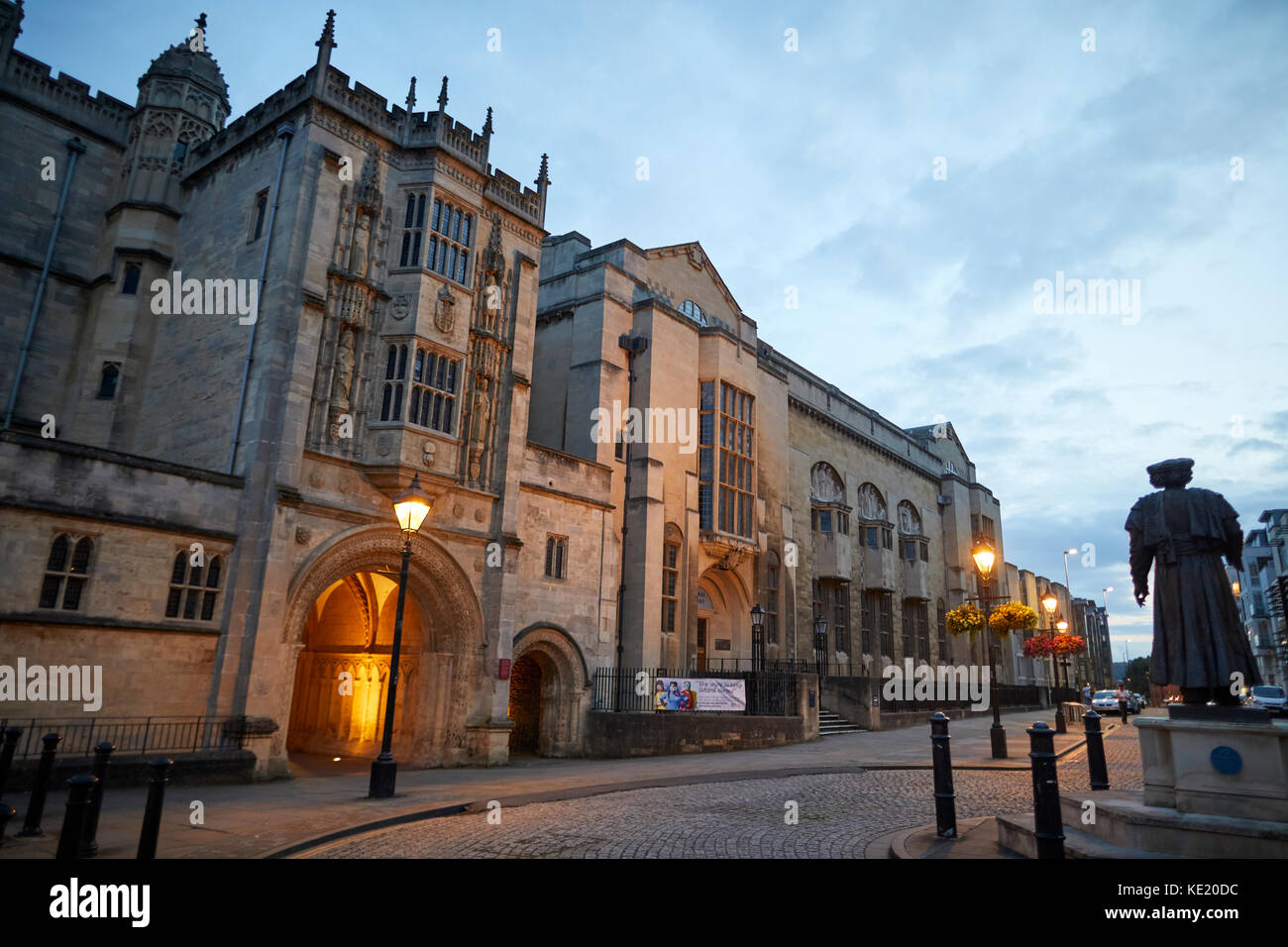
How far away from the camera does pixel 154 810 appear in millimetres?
7449

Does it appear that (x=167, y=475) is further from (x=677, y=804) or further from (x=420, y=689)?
(x=677, y=804)

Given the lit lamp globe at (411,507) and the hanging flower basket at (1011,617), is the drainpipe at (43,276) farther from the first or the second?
the hanging flower basket at (1011,617)

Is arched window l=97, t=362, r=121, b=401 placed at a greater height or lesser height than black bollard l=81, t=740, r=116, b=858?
greater

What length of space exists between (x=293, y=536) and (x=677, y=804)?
31.7 feet

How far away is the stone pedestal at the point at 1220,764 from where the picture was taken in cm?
677

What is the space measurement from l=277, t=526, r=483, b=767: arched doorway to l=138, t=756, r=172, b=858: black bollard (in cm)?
850

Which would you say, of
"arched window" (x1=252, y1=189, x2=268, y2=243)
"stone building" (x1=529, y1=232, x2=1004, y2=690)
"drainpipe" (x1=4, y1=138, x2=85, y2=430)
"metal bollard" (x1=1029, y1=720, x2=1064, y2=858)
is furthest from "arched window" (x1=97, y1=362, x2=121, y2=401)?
"metal bollard" (x1=1029, y1=720, x2=1064, y2=858)

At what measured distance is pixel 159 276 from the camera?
20.8m

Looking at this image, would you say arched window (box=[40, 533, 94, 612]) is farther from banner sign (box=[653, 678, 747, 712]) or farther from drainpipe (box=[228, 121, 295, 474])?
banner sign (box=[653, 678, 747, 712])

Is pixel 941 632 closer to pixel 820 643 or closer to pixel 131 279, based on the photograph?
pixel 820 643

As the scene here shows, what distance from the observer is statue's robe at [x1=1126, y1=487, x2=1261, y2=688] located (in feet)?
25.1

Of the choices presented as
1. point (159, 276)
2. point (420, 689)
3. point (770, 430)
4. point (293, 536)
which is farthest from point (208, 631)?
point (770, 430)

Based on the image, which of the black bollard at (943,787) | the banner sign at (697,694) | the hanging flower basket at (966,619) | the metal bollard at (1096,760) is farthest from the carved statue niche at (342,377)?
the hanging flower basket at (966,619)

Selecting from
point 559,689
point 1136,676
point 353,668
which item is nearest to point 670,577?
point 559,689
